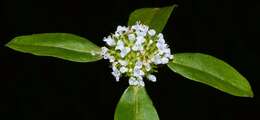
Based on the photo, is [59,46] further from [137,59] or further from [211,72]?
[211,72]

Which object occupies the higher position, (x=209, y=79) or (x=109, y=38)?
(x=109, y=38)

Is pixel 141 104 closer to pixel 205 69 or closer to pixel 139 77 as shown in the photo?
pixel 139 77

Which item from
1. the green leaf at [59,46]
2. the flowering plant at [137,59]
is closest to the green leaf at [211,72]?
the flowering plant at [137,59]

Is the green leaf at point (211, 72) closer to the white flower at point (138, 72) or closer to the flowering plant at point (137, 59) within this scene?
the flowering plant at point (137, 59)

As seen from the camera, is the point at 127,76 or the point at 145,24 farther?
the point at 145,24

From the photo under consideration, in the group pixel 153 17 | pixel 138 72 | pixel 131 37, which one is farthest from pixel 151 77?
pixel 153 17

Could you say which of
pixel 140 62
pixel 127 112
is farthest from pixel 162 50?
pixel 127 112

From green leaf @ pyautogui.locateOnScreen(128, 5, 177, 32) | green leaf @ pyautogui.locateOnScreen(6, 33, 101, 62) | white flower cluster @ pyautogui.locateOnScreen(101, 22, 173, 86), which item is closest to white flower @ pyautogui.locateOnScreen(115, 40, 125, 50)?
white flower cluster @ pyautogui.locateOnScreen(101, 22, 173, 86)
